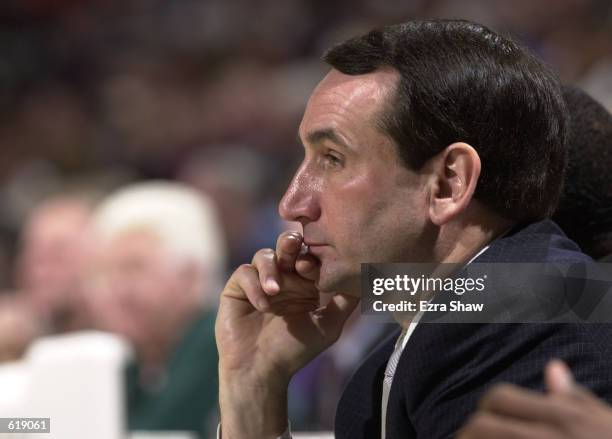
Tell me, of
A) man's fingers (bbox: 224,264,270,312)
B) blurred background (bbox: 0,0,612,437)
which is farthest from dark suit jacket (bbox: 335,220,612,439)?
blurred background (bbox: 0,0,612,437)

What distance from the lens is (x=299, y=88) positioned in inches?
202

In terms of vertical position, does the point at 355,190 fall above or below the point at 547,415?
above

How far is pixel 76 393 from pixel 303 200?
2.22 feet

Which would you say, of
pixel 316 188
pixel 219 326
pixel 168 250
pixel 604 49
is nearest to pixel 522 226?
pixel 316 188

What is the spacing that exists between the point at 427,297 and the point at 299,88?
3.74 m

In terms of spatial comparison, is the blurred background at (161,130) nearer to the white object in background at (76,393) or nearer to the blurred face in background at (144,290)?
the blurred face in background at (144,290)

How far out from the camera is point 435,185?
142 centimetres

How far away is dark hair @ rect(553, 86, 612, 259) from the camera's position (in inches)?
69.0

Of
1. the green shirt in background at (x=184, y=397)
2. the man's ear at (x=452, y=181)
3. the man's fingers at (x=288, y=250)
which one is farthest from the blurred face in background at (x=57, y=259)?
Answer: the man's ear at (x=452, y=181)

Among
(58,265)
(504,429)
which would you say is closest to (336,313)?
(504,429)

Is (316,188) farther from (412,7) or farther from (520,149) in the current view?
(412,7)

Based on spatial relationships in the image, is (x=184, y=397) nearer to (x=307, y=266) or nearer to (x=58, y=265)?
(x=58, y=265)

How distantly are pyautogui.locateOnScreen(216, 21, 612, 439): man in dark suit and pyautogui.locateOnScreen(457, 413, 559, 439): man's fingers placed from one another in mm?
384

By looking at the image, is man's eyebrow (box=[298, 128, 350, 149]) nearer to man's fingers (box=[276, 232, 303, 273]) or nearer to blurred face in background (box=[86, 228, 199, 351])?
man's fingers (box=[276, 232, 303, 273])
